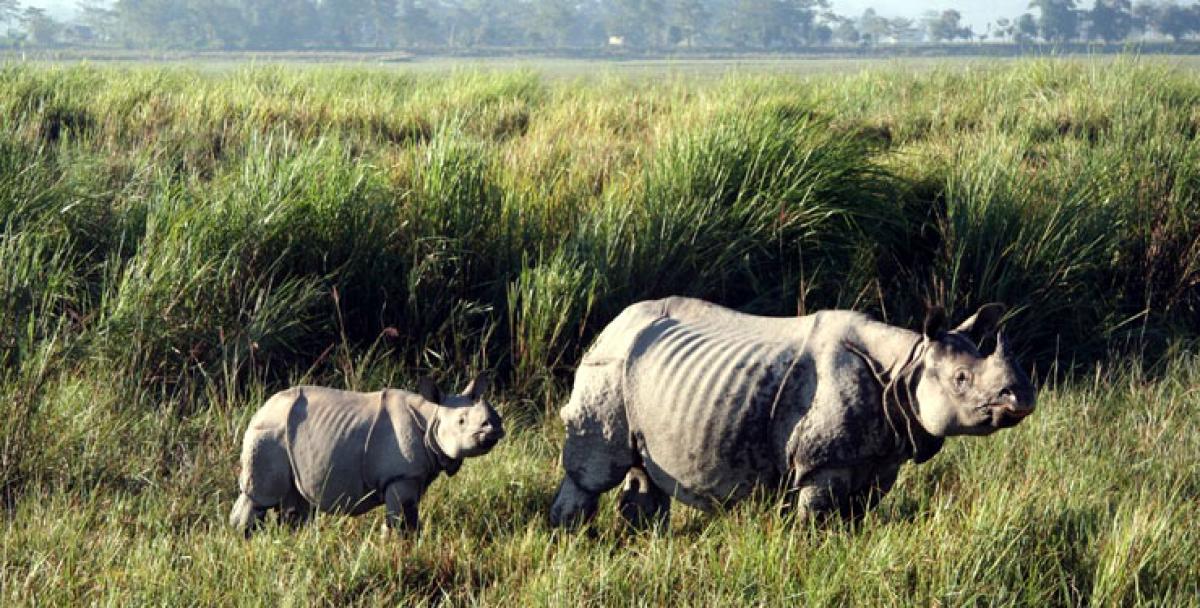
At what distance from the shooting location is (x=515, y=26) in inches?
3858

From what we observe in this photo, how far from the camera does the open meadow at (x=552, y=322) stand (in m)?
3.89

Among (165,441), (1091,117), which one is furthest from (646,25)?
(165,441)

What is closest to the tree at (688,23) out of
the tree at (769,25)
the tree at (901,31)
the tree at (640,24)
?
the tree at (640,24)

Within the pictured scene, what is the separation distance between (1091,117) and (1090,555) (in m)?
7.12

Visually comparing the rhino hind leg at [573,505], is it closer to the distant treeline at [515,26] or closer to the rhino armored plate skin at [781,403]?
the rhino armored plate skin at [781,403]

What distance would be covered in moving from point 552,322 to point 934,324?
2516mm

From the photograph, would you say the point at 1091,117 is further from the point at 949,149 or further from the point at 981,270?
the point at 981,270

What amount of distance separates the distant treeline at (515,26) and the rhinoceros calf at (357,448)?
53377 millimetres

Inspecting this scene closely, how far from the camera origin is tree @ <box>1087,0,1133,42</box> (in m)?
72.2

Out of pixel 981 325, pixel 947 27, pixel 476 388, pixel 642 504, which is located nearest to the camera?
pixel 981 325

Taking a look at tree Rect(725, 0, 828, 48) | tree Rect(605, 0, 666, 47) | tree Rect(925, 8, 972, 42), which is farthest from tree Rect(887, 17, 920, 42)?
tree Rect(605, 0, 666, 47)

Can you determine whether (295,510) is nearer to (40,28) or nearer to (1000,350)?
(1000,350)

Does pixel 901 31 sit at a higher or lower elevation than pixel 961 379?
lower

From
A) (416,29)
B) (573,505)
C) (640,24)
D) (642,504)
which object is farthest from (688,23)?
(573,505)
